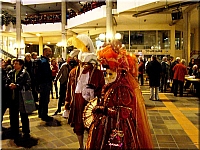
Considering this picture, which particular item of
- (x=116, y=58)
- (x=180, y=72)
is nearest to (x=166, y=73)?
(x=180, y=72)

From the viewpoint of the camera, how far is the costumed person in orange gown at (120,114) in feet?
6.74

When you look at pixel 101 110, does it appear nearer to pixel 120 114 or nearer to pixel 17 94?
pixel 120 114

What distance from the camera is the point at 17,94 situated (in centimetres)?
374

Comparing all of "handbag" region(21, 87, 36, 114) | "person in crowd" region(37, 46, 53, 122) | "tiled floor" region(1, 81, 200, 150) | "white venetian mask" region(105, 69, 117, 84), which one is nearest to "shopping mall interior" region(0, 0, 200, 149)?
"tiled floor" region(1, 81, 200, 150)

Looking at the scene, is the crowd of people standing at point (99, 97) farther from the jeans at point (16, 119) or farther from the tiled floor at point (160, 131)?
the tiled floor at point (160, 131)

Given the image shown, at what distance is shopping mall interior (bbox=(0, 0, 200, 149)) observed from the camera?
4016 millimetres

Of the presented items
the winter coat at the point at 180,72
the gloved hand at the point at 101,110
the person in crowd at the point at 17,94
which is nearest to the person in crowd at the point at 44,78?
the person in crowd at the point at 17,94

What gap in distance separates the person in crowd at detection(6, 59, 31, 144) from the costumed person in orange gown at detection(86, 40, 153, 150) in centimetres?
196

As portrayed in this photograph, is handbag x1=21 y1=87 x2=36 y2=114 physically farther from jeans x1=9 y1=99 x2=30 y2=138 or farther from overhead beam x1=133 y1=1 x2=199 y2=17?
overhead beam x1=133 y1=1 x2=199 y2=17

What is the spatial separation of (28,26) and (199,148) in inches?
699

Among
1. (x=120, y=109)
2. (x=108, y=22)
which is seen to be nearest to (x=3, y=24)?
(x=108, y=22)

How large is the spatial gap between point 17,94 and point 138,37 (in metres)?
12.6

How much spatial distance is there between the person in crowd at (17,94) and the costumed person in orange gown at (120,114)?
6.42 ft

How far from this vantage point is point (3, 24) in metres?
17.6
